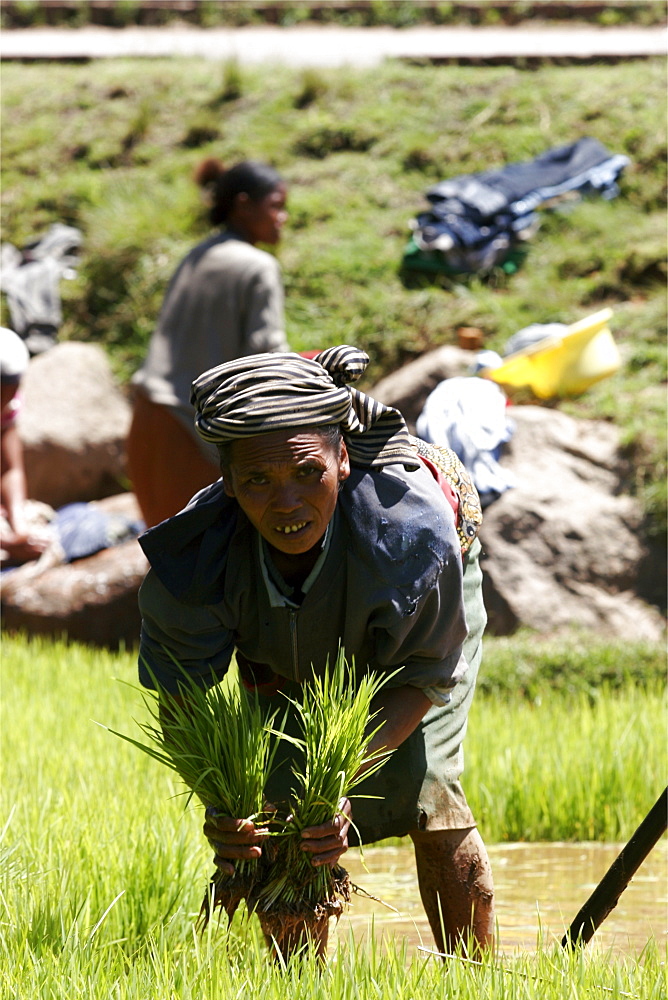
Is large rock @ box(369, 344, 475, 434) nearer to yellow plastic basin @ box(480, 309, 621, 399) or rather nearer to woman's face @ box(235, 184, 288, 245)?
yellow plastic basin @ box(480, 309, 621, 399)

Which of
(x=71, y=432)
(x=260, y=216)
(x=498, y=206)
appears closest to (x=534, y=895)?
(x=260, y=216)

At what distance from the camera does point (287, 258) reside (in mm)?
10648

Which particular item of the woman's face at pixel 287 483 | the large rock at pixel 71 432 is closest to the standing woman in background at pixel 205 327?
the woman's face at pixel 287 483

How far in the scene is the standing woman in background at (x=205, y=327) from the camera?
570cm

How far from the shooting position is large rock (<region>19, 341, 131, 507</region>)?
9.45 metres

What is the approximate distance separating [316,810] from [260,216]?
3.88 m

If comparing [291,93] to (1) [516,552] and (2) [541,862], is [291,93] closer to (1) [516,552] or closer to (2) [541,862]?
(1) [516,552]

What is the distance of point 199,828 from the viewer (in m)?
3.61

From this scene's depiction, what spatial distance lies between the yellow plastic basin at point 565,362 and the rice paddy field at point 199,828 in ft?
4.75

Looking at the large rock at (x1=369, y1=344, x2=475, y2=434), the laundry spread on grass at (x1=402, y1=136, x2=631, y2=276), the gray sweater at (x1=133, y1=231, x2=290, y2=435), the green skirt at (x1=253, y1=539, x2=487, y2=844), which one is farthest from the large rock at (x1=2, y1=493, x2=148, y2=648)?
the green skirt at (x1=253, y1=539, x2=487, y2=844)

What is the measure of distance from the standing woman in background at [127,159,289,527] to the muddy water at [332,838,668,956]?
2.14m

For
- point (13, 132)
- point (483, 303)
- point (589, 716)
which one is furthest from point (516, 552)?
point (13, 132)

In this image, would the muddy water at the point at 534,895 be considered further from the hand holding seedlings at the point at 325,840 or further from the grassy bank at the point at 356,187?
the grassy bank at the point at 356,187

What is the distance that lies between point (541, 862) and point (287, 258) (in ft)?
24.2
